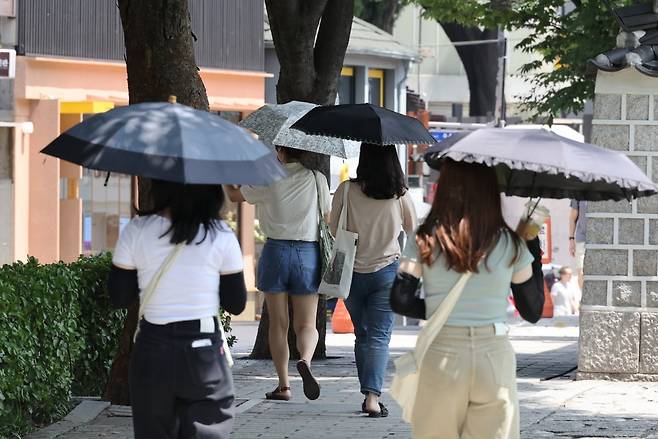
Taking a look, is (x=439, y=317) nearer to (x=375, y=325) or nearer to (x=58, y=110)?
(x=375, y=325)

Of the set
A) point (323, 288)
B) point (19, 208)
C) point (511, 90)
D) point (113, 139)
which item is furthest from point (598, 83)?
point (511, 90)

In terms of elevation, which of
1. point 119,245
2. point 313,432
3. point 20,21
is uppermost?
point 20,21

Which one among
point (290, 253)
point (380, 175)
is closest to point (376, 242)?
point (380, 175)

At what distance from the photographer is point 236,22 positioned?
25.4 m

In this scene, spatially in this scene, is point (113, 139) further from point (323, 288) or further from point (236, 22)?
point (236, 22)

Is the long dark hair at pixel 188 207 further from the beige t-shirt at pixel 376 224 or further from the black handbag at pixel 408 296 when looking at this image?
the beige t-shirt at pixel 376 224

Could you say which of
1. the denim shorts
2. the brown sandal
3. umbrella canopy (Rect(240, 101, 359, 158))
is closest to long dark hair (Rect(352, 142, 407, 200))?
the denim shorts

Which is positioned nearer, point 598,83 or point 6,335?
point 6,335

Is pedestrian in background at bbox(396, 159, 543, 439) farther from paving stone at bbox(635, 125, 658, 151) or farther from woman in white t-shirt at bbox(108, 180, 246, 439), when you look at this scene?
paving stone at bbox(635, 125, 658, 151)

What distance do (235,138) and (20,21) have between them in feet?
54.0

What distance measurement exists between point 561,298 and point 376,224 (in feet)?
66.7

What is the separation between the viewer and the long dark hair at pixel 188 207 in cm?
557

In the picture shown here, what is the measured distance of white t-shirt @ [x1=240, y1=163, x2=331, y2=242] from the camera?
9547 mm

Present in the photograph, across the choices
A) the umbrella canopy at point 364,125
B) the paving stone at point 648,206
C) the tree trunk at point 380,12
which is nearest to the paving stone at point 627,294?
the paving stone at point 648,206
